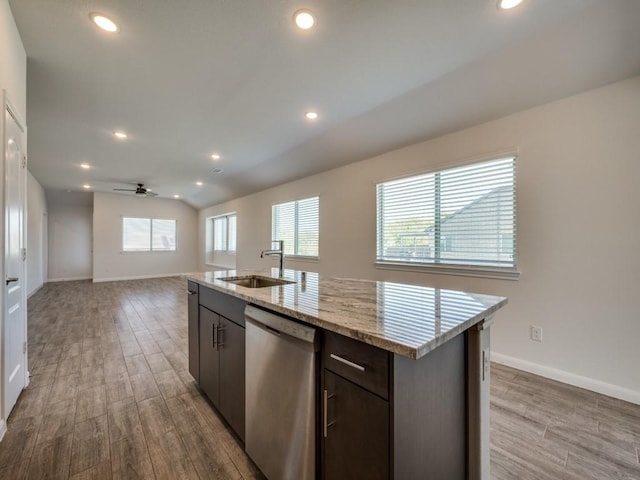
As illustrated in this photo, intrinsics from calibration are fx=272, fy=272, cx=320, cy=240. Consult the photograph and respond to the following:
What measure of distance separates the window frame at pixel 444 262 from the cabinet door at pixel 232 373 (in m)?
2.47

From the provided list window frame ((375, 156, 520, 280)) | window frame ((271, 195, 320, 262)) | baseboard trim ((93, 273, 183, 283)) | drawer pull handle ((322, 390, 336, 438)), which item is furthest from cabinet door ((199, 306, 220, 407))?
baseboard trim ((93, 273, 183, 283))

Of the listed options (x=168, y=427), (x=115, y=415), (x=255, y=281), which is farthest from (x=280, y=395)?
(x=115, y=415)

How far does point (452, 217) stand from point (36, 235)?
9169mm

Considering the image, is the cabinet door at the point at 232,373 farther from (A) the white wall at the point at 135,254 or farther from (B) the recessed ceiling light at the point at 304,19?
(A) the white wall at the point at 135,254

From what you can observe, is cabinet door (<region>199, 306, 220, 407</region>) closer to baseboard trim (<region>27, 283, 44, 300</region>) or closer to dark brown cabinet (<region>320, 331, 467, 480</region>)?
dark brown cabinet (<region>320, 331, 467, 480</region>)

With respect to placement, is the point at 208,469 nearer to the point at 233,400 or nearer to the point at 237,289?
the point at 233,400

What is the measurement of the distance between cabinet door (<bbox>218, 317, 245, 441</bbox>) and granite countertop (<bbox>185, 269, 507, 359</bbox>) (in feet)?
0.85

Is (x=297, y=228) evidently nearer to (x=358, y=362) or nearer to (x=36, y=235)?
(x=358, y=362)

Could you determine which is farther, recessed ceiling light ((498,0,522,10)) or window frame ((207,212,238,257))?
window frame ((207,212,238,257))

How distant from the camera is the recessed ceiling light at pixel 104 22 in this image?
1812 millimetres

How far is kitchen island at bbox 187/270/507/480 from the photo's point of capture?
0.86m

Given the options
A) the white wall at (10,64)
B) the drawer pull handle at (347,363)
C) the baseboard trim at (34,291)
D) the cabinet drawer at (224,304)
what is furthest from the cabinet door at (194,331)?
the baseboard trim at (34,291)

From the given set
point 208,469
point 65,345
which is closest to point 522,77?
point 208,469

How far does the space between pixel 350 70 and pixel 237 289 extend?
202 centimetres
